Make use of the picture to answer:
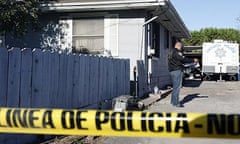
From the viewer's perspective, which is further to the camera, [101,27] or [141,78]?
[101,27]

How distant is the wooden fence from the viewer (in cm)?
617

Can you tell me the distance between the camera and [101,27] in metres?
15.3

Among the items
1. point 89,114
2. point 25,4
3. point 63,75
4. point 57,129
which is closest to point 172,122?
point 89,114

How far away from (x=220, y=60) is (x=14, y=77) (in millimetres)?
28507

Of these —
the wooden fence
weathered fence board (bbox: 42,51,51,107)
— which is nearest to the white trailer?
the wooden fence

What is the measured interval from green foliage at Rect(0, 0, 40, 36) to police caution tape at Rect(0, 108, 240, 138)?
365 inches

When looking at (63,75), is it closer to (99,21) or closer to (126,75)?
(126,75)

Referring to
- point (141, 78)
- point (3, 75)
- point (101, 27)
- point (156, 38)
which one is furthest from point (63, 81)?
point (156, 38)

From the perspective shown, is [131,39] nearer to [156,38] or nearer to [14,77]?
[156,38]

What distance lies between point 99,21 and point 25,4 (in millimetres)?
3318

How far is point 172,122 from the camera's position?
2.93 metres

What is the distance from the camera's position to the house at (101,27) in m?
14.7

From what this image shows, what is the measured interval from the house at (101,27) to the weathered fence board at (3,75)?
341 inches

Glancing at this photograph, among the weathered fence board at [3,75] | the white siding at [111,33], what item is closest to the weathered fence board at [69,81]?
the weathered fence board at [3,75]
